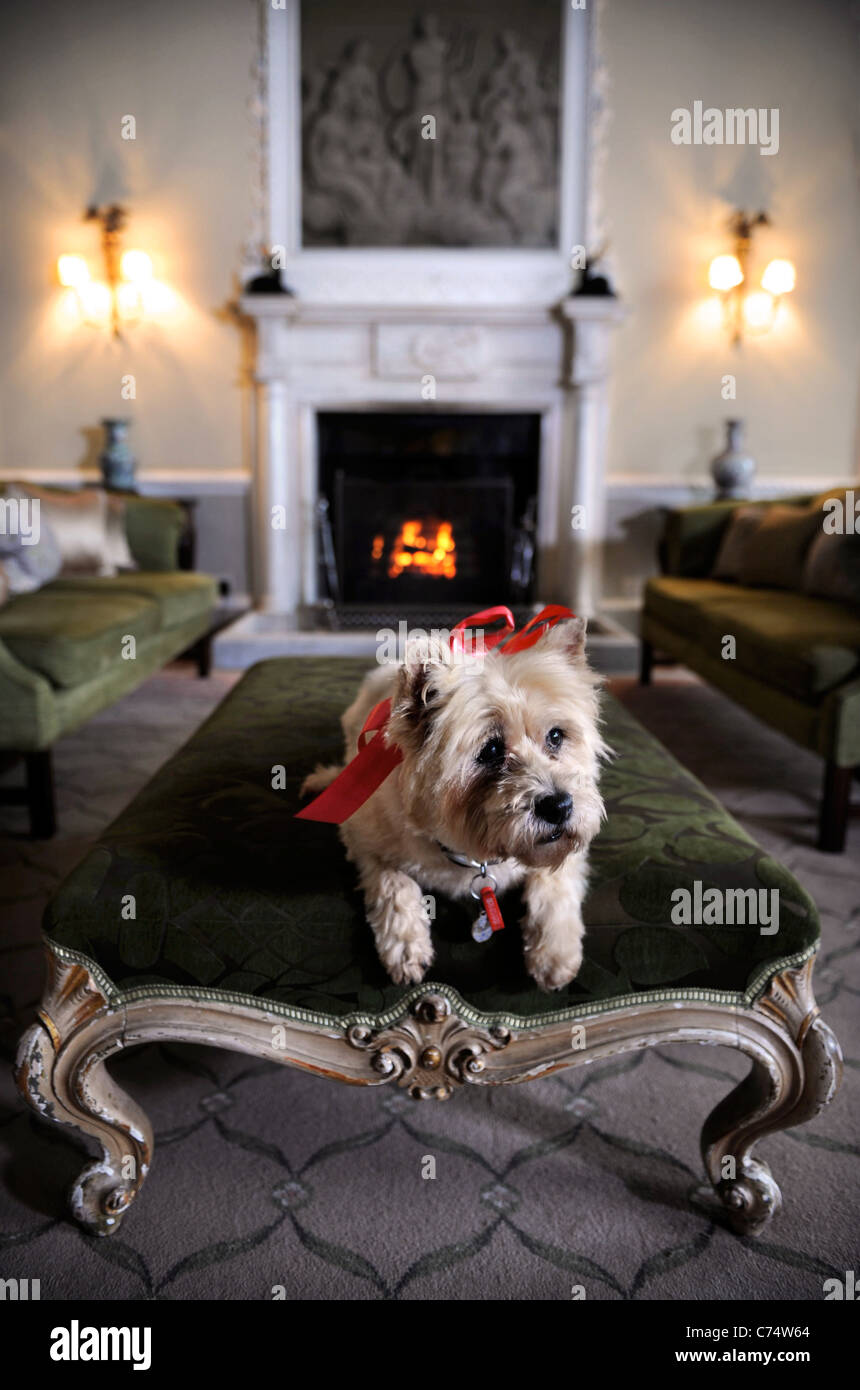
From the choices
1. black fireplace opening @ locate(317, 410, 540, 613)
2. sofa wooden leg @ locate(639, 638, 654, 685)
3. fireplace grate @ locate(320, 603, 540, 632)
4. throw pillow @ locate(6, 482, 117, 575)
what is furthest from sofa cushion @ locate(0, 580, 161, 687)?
sofa wooden leg @ locate(639, 638, 654, 685)

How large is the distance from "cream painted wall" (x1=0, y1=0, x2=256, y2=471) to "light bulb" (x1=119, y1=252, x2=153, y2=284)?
0.09 m

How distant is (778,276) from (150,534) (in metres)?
4.33

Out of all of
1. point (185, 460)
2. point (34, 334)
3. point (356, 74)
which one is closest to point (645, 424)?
Answer: point (356, 74)

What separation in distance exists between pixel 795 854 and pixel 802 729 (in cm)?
44

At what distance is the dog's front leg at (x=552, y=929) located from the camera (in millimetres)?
1201

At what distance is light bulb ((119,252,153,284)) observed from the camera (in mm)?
5344

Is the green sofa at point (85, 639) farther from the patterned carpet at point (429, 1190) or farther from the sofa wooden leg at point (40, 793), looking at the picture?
the patterned carpet at point (429, 1190)

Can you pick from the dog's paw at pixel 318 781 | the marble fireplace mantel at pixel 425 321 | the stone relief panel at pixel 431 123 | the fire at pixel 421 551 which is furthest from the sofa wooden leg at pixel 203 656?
the dog's paw at pixel 318 781

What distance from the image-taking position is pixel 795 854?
268 cm

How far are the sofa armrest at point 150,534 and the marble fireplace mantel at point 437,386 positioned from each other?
90cm

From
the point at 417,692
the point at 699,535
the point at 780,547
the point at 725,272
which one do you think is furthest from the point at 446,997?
the point at 725,272

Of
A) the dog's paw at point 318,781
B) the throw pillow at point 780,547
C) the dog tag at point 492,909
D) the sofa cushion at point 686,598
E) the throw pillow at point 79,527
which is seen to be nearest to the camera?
the dog tag at point 492,909

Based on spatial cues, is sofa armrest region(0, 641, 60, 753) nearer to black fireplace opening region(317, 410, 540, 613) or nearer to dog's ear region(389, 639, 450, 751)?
dog's ear region(389, 639, 450, 751)

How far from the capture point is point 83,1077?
1.23m
